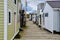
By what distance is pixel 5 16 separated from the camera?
21.6 ft

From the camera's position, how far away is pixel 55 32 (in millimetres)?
13312

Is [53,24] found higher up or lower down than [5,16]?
lower down

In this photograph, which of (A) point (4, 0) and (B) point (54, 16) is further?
(B) point (54, 16)

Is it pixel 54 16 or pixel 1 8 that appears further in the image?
pixel 54 16

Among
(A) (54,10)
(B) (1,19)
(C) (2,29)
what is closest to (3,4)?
(B) (1,19)

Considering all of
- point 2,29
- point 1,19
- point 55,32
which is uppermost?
point 1,19

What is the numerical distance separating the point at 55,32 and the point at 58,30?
32 centimetres

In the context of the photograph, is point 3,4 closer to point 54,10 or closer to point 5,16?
point 5,16

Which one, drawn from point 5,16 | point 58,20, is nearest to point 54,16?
point 58,20

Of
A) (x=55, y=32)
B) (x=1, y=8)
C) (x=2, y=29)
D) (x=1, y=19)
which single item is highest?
(x=1, y=8)

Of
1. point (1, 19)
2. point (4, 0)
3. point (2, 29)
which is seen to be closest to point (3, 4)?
point (4, 0)

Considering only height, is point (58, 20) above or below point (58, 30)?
above

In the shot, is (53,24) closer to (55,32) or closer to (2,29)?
(55,32)

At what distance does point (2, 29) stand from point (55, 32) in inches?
298
